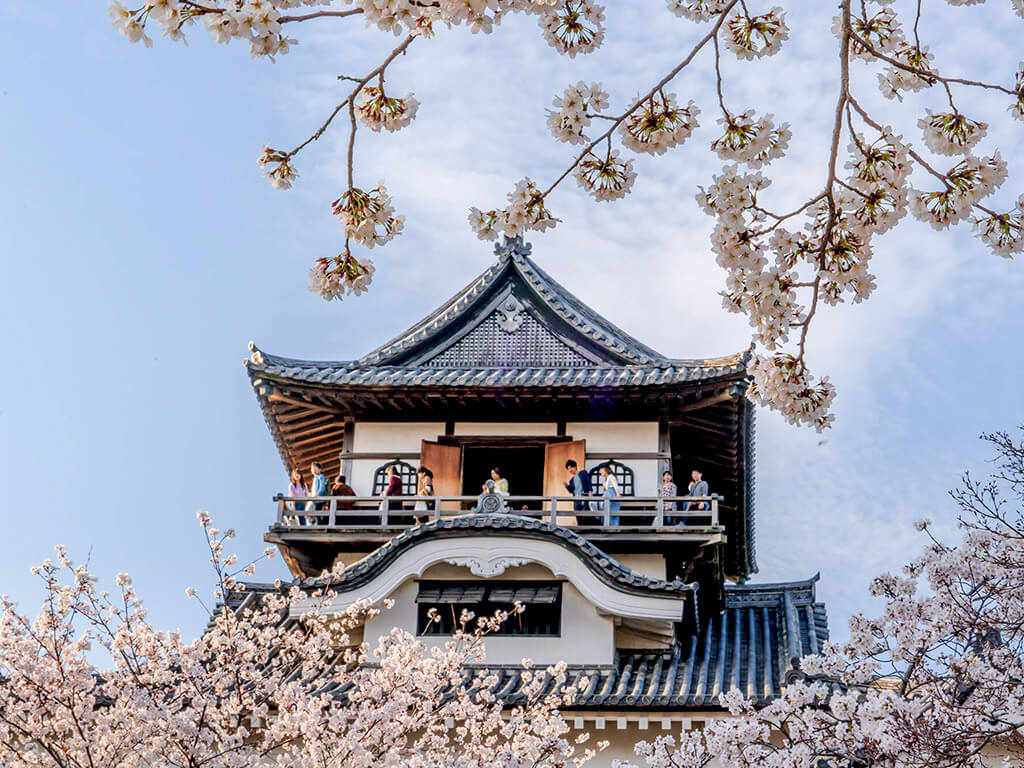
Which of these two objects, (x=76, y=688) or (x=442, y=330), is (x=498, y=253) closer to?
(x=442, y=330)

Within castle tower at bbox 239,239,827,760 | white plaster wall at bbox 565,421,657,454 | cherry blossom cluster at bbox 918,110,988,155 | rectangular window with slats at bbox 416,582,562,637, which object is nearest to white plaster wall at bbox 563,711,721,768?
castle tower at bbox 239,239,827,760

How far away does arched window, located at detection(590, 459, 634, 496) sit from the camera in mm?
18688

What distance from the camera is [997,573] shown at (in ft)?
33.8

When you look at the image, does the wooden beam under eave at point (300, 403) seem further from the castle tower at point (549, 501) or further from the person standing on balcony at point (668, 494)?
the person standing on balcony at point (668, 494)

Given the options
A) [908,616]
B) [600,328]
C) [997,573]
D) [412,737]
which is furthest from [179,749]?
[600,328]

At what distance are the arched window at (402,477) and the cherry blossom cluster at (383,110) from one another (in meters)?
12.6

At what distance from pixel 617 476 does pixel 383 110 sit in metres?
12.6

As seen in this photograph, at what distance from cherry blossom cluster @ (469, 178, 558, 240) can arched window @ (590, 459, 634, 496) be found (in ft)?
39.8

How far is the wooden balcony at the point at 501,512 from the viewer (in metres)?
17.3

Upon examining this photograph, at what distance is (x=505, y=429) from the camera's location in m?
19.5

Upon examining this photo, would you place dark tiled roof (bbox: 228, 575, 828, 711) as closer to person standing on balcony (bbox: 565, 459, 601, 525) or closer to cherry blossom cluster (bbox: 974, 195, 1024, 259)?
person standing on balcony (bbox: 565, 459, 601, 525)

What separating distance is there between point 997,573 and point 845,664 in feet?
4.64

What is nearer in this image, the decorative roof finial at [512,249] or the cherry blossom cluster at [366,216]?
the cherry blossom cluster at [366,216]

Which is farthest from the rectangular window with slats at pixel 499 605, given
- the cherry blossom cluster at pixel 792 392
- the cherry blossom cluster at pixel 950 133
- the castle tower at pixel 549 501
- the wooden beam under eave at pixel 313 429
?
the cherry blossom cluster at pixel 950 133
